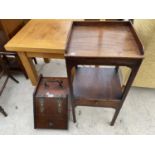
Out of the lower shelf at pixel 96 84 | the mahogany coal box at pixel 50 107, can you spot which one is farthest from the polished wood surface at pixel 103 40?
the mahogany coal box at pixel 50 107

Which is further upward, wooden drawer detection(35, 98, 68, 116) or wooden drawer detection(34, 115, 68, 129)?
wooden drawer detection(35, 98, 68, 116)

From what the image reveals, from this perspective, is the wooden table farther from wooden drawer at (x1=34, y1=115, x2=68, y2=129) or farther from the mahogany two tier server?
wooden drawer at (x1=34, y1=115, x2=68, y2=129)

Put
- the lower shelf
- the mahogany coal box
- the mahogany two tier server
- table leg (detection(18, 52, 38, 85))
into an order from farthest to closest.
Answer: table leg (detection(18, 52, 38, 85)) → the mahogany coal box → the lower shelf → the mahogany two tier server

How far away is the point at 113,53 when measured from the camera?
857mm

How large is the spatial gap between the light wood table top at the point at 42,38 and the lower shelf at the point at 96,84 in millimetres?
295

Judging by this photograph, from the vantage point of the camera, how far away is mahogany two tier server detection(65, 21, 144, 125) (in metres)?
0.84

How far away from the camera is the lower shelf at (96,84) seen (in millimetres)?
1192

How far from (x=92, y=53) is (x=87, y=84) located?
1.52 ft

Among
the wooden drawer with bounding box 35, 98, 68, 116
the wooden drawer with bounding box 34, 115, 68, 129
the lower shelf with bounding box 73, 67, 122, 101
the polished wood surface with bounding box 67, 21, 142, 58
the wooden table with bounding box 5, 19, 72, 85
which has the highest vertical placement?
the polished wood surface with bounding box 67, 21, 142, 58

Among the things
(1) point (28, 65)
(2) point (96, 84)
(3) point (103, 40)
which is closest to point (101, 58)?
(3) point (103, 40)

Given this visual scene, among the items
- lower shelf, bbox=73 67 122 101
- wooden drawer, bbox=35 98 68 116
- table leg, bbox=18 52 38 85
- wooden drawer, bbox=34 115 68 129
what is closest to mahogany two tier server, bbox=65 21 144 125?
lower shelf, bbox=73 67 122 101

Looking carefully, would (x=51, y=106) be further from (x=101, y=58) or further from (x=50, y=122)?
(x=101, y=58)
